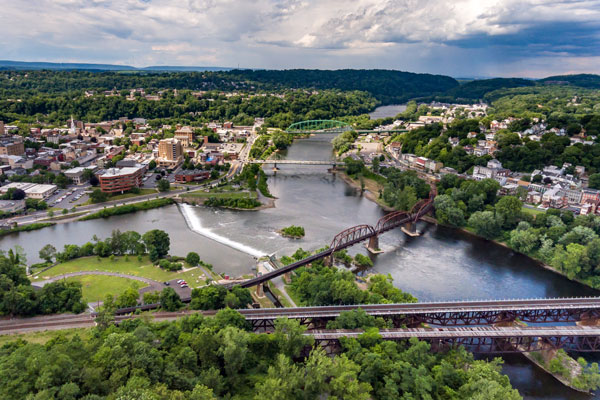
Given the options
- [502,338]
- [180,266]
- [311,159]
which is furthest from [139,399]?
[311,159]

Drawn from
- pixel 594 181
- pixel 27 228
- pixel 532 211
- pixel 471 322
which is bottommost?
pixel 471 322

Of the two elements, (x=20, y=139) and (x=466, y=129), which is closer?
(x=20, y=139)

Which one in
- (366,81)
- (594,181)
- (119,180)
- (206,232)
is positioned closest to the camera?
(206,232)

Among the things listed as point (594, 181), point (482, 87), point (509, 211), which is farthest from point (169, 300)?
point (482, 87)

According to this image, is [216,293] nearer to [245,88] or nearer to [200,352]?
[200,352]

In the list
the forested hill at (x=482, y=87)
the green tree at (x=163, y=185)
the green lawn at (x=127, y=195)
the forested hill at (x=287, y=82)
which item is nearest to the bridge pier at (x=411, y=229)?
→ the green tree at (x=163, y=185)

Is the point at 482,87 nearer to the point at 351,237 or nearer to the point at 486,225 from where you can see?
the point at 486,225
